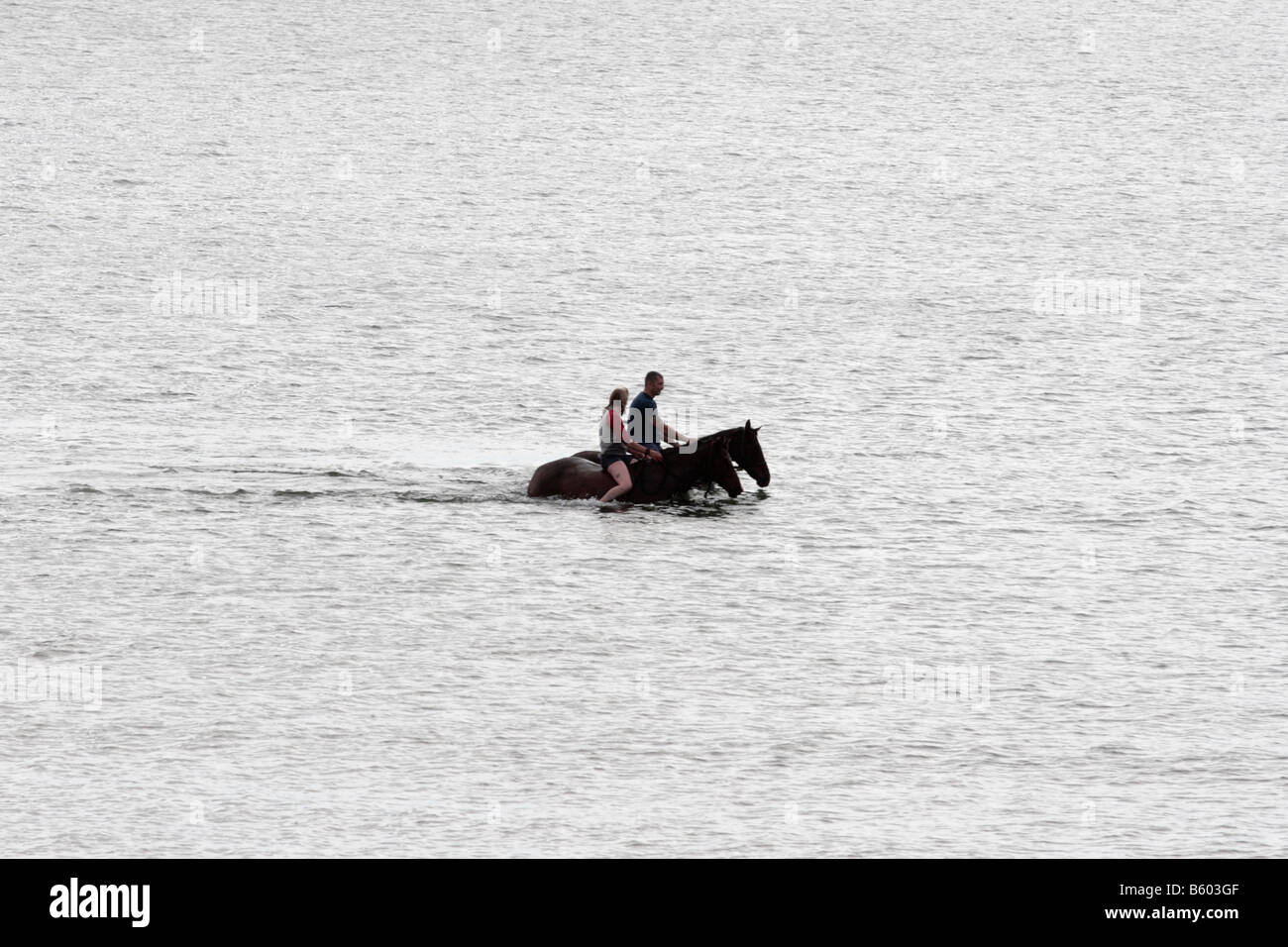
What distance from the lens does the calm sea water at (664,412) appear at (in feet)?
57.4

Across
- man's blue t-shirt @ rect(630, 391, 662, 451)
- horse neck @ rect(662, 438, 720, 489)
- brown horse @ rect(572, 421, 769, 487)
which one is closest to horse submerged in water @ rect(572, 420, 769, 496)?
brown horse @ rect(572, 421, 769, 487)

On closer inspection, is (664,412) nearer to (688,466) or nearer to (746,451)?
(746,451)

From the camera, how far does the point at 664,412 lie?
40.4m

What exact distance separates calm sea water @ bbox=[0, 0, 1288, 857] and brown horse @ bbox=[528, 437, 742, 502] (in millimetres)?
344

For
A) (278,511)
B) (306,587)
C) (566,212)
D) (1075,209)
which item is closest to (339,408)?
(278,511)

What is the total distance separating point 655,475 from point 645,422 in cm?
76

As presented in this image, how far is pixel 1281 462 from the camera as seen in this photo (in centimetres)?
3700

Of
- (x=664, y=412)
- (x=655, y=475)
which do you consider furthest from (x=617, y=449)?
(x=664, y=412)

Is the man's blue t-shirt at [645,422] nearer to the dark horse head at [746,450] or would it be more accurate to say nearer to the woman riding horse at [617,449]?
the woman riding horse at [617,449]

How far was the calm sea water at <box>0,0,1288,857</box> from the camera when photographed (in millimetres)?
17484

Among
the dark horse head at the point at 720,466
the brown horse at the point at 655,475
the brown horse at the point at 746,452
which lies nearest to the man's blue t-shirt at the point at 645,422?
the brown horse at the point at 655,475

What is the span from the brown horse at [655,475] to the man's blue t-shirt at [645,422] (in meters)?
0.25

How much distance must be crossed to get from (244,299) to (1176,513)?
27.3 m
